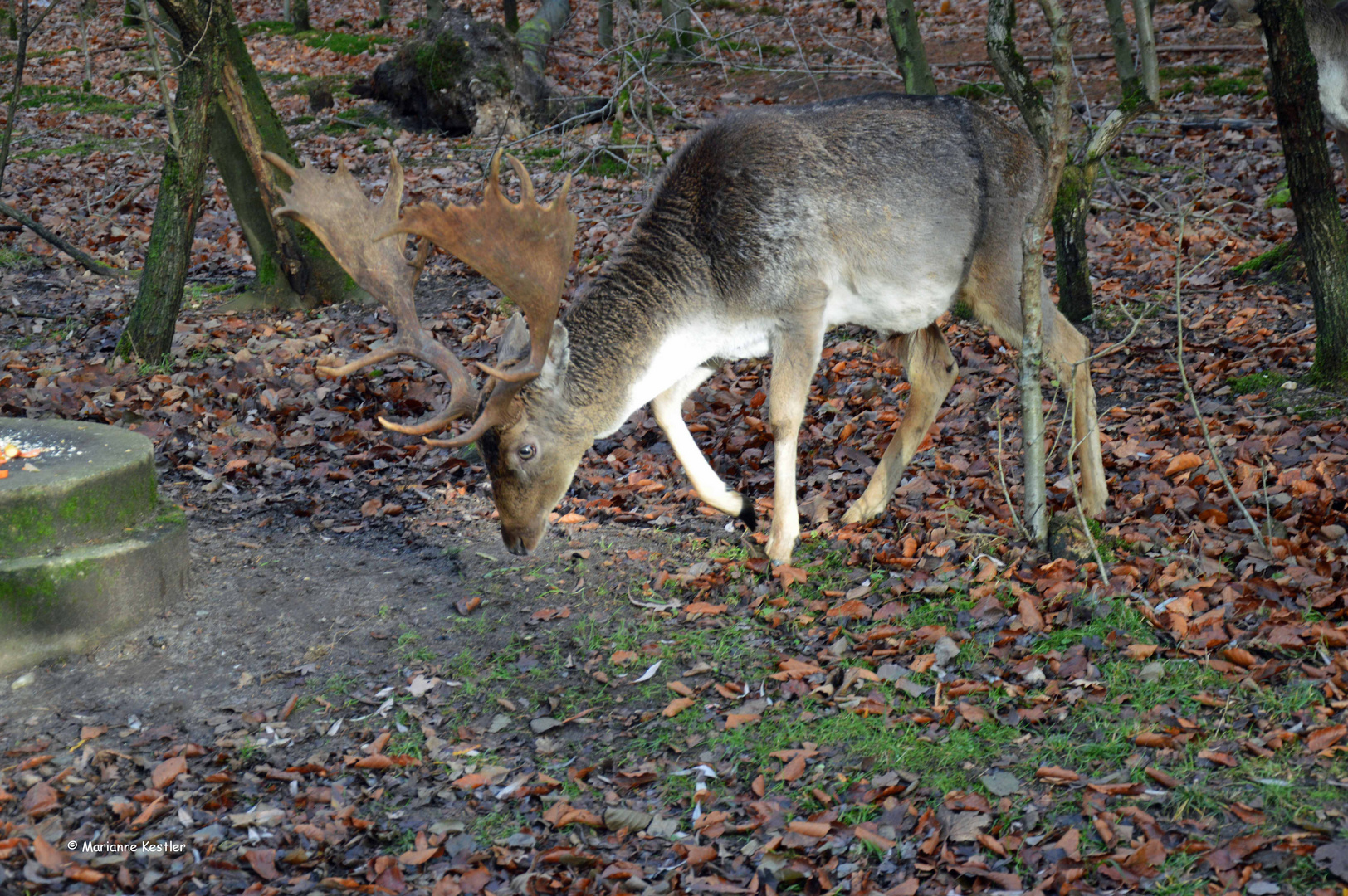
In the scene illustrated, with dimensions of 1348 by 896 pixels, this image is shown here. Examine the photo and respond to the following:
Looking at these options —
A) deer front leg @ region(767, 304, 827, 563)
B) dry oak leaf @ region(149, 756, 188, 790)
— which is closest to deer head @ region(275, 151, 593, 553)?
deer front leg @ region(767, 304, 827, 563)

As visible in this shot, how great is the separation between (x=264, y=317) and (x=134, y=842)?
23.4 feet

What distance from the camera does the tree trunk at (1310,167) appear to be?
6.55 metres

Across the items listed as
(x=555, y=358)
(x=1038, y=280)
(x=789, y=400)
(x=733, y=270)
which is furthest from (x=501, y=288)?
(x=1038, y=280)

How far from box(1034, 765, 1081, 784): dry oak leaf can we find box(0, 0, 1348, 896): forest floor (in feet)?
0.05

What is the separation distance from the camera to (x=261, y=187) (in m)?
10.1

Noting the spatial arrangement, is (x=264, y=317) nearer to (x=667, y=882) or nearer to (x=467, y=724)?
(x=467, y=724)

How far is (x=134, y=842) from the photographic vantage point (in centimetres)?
410

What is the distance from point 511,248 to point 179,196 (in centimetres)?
478

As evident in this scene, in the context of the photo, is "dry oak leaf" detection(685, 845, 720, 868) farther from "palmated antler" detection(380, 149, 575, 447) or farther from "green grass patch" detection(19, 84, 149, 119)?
"green grass patch" detection(19, 84, 149, 119)

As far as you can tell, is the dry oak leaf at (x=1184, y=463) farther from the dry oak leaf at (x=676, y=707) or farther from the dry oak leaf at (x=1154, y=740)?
the dry oak leaf at (x=676, y=707)

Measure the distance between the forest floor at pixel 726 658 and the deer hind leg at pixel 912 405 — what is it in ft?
0.88

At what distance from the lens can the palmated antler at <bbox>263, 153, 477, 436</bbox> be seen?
5441mm

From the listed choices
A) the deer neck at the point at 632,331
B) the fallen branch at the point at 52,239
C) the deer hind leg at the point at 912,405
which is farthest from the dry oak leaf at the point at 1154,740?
the fallen branch at the point at 52,239

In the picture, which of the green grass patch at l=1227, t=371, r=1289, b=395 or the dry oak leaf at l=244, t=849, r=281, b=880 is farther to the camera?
the green grass patch at l=1227, t=371, r=1289, b=395
